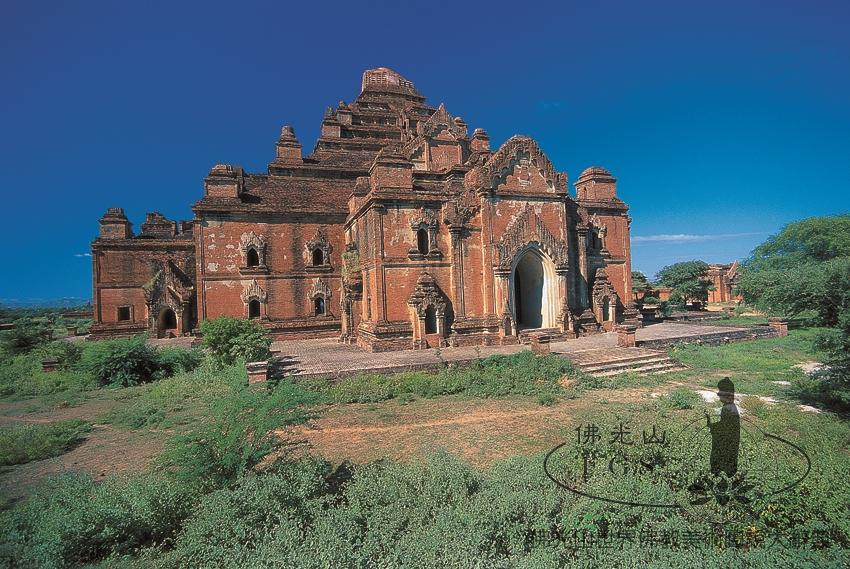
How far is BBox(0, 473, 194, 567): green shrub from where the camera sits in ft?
16.7

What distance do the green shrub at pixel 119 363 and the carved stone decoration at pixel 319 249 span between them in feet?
34.6

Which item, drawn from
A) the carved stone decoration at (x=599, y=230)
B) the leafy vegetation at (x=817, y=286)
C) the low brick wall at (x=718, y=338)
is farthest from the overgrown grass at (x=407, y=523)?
the carved stone decoration at (x=599, y=230)

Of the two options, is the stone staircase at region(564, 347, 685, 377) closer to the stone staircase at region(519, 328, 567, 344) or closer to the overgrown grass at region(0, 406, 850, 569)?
the stone staircase at region(519, 328, 567, 344)

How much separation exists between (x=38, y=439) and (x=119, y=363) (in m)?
7.51

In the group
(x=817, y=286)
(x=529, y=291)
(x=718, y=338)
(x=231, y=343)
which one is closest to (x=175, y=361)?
(x=231, y=343)

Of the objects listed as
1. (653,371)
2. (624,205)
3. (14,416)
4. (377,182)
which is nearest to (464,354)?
(653,371)

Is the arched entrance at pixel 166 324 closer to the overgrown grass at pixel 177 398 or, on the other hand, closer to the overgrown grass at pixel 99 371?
the overgrown grass at pixel 99 371

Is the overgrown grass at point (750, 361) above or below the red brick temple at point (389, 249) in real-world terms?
below

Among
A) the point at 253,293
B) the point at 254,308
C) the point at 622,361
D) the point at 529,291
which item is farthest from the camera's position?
the point at 254,308

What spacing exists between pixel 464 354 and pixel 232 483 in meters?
12.5

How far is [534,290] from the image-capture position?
2356 centimetres

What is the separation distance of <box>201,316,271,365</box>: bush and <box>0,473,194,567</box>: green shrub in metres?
10.9

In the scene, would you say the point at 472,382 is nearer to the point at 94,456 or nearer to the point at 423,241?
the point at 423,241

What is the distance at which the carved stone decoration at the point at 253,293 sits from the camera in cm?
2458
